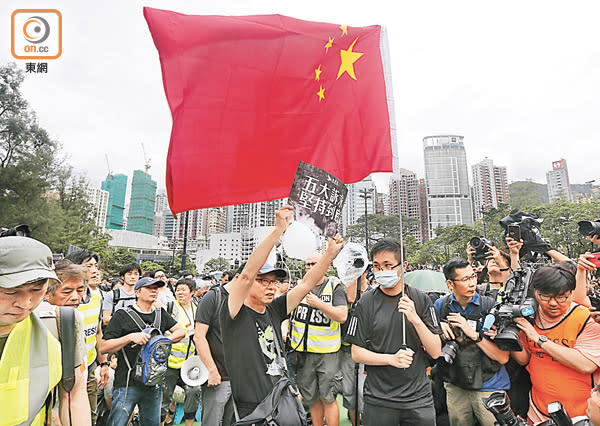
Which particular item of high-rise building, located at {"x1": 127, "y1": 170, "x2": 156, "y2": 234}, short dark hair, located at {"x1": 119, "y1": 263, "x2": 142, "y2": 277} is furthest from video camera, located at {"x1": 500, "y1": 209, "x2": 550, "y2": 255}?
high-rise building, located at {"x1": 127, "y1": 170, "x2": 156, "y2": 234}

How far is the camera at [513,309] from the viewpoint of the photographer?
8.75ft

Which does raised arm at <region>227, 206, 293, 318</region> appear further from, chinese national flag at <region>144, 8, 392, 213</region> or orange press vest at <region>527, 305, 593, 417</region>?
orange press vest at <region>527, 305, 593, 417</region>

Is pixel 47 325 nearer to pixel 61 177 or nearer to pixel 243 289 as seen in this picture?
pixel 243 289

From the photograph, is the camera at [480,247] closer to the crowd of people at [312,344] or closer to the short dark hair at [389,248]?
the crowd of people at [312,344]

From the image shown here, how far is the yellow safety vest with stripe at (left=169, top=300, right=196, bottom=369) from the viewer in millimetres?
4824

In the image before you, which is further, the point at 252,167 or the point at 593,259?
the point at 252,167

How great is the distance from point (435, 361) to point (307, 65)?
286cm

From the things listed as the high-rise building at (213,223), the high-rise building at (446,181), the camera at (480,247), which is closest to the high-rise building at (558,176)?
the high-rise building at (446,181)

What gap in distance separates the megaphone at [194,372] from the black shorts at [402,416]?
1861 mm

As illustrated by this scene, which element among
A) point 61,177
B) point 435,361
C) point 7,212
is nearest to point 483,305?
point 435,361

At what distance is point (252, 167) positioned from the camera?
3539 millimetres

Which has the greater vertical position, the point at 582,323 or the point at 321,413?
the point at 582,323

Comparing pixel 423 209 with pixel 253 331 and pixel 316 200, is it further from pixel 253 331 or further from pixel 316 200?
pixel 253 331

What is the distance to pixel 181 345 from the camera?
5.02 metres
